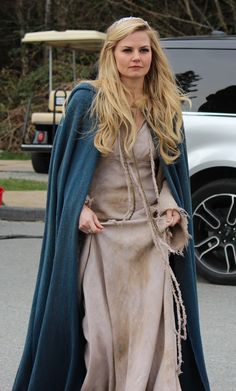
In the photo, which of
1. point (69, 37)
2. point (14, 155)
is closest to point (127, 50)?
point (69, 37)

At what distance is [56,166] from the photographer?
437cm

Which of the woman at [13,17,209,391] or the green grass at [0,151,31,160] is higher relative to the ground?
the green grass at [0,151,31,160]

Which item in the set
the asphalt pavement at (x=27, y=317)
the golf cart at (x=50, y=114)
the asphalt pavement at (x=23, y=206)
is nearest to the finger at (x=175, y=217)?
the asphalt pavement at (x=27, y=317)

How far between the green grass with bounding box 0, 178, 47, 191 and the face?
10728 millimetres

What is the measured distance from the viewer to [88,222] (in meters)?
4.24

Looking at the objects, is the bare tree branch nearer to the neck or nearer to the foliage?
the foliage

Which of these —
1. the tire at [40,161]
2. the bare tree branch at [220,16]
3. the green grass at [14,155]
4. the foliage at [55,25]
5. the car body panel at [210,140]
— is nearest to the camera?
the car body panel at [210,140]

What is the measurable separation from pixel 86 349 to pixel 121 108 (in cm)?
103

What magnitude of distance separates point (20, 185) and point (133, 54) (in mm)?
11296

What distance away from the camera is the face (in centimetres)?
A: 422

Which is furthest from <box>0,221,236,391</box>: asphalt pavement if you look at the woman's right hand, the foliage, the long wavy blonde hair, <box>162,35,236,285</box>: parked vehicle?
the foliage

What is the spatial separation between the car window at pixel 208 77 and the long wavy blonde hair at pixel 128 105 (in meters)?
4.07

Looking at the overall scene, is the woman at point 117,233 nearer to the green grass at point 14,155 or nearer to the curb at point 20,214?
the curb at point 20,214

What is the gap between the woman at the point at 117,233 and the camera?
13.9 ft
